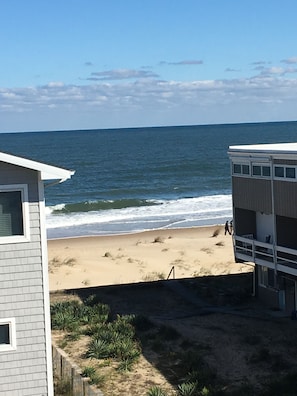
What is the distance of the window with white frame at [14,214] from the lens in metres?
13.2

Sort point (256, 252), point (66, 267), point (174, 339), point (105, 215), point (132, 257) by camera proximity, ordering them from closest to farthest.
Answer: point (174, 339) < point (256, 252) < point (66, 267) < point (132, 257) < point (105, 215)

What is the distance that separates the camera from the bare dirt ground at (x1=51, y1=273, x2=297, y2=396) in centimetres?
1608

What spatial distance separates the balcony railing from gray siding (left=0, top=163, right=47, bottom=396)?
906 centimetres

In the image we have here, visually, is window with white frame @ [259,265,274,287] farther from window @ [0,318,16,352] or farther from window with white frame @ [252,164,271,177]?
window @ [0,318,16,352]

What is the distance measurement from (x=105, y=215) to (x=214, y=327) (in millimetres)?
36888

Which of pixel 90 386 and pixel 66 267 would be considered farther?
pixel 66 267

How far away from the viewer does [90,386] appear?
15.1 meters

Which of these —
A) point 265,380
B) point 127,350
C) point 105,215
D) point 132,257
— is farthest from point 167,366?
point 105,215

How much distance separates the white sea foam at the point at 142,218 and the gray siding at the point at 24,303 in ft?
108

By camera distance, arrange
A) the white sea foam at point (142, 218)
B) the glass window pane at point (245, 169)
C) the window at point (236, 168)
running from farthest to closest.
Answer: the white sea foam at point (142, 218)
the window at point (236, 168)
the glass window pane at point (245, 169)

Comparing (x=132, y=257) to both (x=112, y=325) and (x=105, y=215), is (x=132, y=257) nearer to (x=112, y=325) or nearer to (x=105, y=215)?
(x=112, y=325)

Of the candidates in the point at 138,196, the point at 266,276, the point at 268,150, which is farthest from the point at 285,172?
the point at 138,196

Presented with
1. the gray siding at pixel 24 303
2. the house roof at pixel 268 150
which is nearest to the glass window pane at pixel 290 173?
the house roof at pixel 268 150

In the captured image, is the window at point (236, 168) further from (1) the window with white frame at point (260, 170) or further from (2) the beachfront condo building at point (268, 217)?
(1) the window with white frame at point (260, 170)
